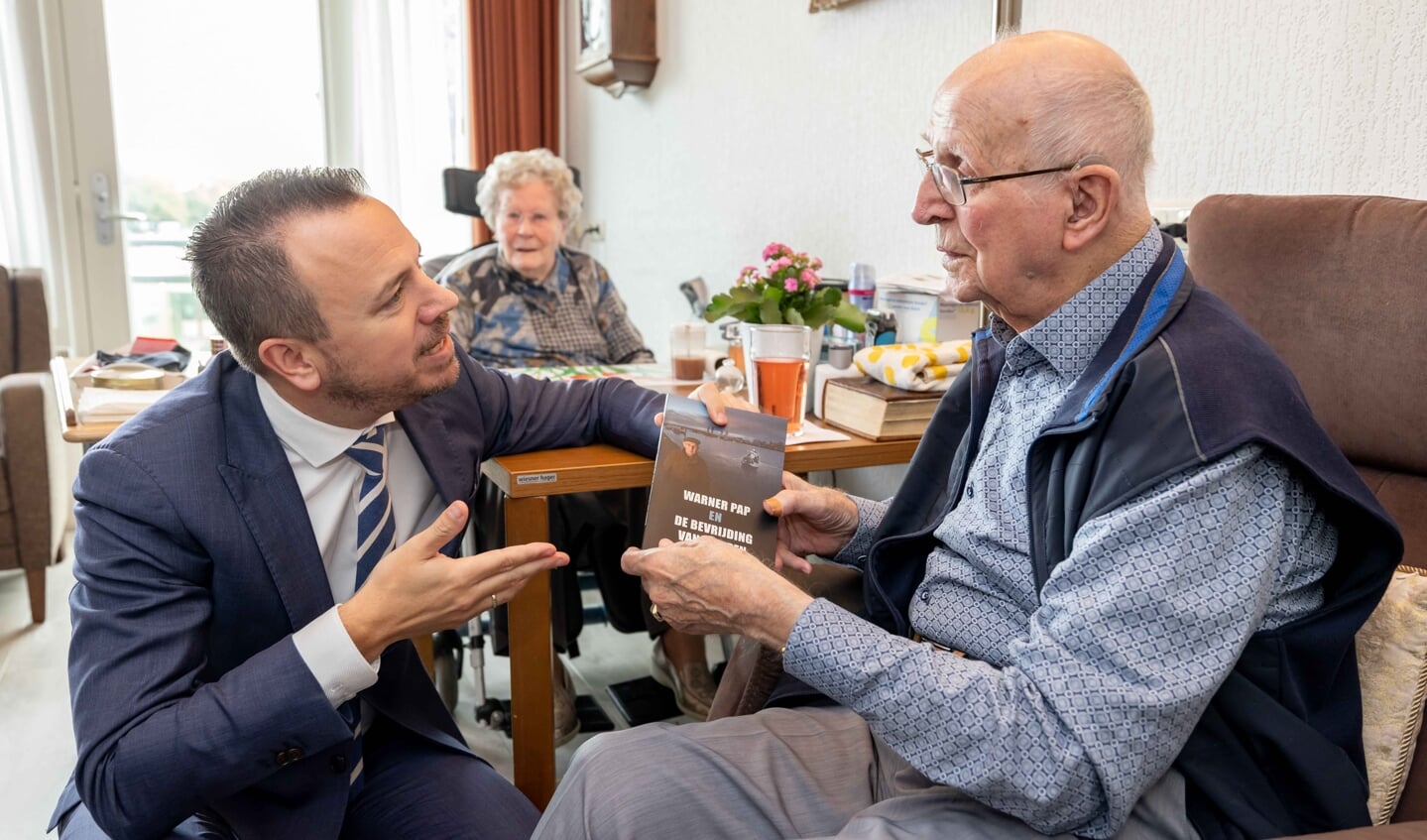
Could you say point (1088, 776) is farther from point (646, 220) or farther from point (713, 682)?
point (646, 220)

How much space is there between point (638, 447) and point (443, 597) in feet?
1.83

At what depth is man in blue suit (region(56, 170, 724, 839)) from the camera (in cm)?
100

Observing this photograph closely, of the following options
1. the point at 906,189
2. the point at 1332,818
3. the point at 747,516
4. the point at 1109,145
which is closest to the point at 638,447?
the point at 747,516

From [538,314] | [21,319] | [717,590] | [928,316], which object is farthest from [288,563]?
[21,319]

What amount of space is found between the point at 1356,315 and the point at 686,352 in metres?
1.29

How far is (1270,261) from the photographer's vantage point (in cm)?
122

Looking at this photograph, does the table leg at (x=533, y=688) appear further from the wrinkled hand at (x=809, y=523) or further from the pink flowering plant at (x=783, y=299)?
the pink flowering plant at (x=783, y=299)

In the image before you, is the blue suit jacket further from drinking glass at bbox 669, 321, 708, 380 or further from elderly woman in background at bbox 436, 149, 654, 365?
elderly woman in background at bbox 436, 149, 654, 365

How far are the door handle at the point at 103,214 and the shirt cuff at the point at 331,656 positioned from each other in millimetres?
3844

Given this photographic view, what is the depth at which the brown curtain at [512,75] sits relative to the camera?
445 cm

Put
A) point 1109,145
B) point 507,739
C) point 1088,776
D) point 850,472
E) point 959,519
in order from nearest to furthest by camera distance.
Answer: point 1088,776 < point 1109,145 < point 959,519 < point 507,739 < point 850,472

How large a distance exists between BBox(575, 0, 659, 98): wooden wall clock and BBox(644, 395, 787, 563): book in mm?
2608

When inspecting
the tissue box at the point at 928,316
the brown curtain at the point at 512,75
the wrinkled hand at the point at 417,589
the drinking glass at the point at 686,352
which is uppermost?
the brown curtain at the point at 512,75

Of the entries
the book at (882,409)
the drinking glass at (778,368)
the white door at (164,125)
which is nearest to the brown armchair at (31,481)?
the white door at (164,125)
